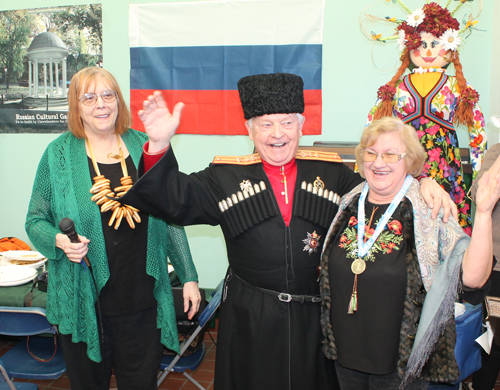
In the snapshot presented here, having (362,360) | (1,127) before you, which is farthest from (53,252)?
(1,127)

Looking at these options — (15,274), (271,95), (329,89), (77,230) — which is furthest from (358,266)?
(329,89)

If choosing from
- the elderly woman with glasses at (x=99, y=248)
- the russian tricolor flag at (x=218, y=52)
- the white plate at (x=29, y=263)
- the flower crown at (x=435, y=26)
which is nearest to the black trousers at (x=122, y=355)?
the elderly woman with glasses at (x=99, y=248)

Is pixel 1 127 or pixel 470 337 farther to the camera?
pixel 1 127

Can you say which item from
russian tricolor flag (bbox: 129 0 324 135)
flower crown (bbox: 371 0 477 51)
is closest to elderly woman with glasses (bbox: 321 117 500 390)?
flower crown (bbox: 371 0 477 51)

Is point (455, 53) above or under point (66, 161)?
above

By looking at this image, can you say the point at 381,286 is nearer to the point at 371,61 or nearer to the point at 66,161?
the point at 66,161

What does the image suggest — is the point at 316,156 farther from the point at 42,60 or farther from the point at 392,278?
the point at 42,60

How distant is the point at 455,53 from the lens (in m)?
2.61

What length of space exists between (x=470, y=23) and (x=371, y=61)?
1.06 m

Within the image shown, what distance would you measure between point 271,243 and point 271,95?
546mm

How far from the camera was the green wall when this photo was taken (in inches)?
Result: 133

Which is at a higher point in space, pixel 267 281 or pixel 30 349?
pixel 267 281

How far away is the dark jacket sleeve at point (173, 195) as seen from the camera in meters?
1.47

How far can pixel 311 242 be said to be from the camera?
5.46 ft
